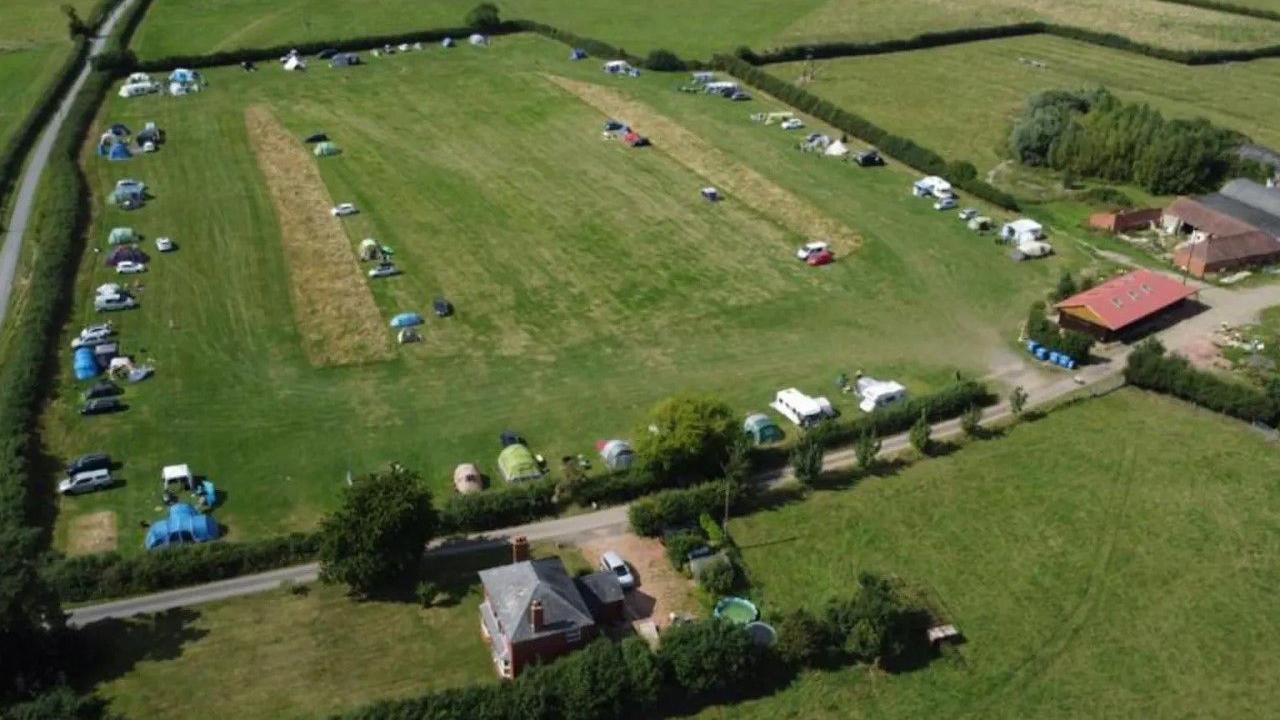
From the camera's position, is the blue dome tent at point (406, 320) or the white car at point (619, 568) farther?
the blue dome tent at point (406, 320)

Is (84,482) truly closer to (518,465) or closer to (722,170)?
(518,465)

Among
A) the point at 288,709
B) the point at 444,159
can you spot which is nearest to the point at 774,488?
the point at 288,709

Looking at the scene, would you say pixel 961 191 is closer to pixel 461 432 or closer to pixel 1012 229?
pixel 1012 229

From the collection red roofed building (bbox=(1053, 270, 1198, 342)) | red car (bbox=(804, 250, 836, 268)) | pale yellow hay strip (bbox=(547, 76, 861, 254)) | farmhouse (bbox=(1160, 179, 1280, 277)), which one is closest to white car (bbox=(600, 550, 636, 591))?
red car (bbox=(804, 250, 836, 268))

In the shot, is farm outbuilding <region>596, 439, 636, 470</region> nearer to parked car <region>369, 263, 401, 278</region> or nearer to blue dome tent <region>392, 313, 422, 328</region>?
blue dome tent <region>392, 313, 422, 328</region>

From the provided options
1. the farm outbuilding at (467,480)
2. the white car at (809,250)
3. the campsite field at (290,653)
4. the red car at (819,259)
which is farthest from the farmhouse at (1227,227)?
the campsite field at (290,653)

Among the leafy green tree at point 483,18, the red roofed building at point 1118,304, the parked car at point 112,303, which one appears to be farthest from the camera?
the leafy green tree at point 483,18

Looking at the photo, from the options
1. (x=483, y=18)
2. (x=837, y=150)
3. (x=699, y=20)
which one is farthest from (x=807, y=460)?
(x=699, y=20)

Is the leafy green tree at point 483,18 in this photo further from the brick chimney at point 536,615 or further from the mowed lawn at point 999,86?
the brick chimney at point 536,615
